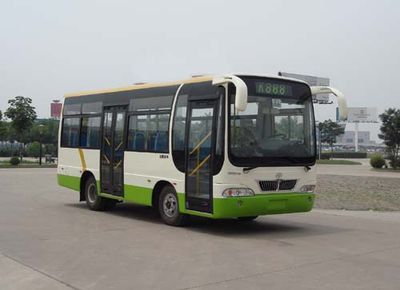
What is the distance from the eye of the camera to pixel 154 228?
1195 cm

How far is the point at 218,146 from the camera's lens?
35.6ft

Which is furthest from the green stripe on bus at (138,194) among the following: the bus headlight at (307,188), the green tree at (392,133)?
the green tree at (392,133)

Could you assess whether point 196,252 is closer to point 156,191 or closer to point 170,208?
point 170,208

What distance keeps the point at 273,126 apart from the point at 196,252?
3.31 m

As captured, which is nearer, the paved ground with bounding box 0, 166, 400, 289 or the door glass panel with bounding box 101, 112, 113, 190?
the paved ground with bounding box 0, 166, 400, 289

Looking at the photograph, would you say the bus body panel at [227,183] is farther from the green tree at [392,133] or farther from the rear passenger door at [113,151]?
the green tree at [392,133]

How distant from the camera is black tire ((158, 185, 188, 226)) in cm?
1196

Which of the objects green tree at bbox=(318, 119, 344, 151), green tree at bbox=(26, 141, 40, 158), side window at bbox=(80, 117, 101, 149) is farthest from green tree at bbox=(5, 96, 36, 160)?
green tree at bbox=(318, 119, 344, 151)

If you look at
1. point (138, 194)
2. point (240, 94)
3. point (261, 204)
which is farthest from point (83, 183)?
point (240, 94)

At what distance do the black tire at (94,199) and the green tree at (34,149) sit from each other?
52.8 meters

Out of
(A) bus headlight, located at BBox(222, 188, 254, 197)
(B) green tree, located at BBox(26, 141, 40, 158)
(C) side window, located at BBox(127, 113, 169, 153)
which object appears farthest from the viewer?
(B) green tree, located at BBox(26, 141, 40, 158)

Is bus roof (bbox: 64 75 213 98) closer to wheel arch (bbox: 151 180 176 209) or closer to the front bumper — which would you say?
wheel arch (bbox: 151 180 176 209)

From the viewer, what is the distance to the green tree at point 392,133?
4578 cm

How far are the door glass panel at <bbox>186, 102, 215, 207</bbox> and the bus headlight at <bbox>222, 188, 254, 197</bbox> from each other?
446mm
